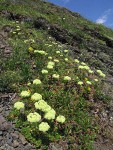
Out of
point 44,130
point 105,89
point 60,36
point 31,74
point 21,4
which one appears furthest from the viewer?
point 21,4

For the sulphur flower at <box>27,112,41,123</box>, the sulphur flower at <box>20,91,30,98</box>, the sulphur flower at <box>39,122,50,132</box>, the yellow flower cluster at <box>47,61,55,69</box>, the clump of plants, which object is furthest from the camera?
the yellow flower cluster at <box>47,61,55,69</box>

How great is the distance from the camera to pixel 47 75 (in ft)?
51.3

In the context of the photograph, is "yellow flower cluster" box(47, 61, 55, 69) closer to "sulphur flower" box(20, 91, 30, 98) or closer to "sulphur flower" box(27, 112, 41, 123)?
"sulphur flower" box(20, 91, 30, 98)

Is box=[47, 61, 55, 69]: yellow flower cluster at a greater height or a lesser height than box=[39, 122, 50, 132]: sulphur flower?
greater

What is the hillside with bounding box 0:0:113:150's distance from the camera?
11555 mm

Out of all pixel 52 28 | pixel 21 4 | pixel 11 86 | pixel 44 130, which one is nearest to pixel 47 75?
pixel 11 86

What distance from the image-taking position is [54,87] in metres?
14.6

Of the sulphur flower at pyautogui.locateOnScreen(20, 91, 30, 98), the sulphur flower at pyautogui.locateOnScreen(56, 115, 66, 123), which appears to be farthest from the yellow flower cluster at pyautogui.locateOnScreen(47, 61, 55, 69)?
the sulphur flower at pyautogui.locateOnScreen(56, 115, 66, 123)

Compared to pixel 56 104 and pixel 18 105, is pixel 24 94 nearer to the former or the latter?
pixel 18 105

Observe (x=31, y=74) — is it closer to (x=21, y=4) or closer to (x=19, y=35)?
(x=19, y=35)

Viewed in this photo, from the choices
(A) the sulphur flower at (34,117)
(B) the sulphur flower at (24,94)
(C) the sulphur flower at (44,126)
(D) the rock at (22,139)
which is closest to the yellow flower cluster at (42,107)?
(A) the sulphur flower at (34,117)

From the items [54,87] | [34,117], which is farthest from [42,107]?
[54,87]

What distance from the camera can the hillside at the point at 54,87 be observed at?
455 inches

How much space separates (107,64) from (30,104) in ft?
34.1
